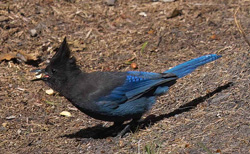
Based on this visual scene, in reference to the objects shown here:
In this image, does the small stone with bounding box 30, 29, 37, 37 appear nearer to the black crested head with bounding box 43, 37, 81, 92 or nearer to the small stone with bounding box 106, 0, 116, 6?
the small stone with bounding box 106, 0, 116, 6

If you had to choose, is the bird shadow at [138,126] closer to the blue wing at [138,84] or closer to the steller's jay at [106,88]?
the steller's jay at [106,88]

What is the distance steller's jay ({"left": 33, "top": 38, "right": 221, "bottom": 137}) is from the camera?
16.4 feet

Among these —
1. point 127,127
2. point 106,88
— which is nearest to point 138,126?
point 127,127

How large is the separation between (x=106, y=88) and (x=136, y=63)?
180 cm

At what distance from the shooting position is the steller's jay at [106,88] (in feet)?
16.4

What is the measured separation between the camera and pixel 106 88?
5.16m

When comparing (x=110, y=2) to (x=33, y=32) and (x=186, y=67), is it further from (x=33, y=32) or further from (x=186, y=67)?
(x=186, y=67)

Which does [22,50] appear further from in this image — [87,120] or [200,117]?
[200,117]

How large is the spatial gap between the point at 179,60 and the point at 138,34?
3.25 feet

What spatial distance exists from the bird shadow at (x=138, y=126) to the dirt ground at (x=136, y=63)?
1cm

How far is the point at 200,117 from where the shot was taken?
516 centimetres

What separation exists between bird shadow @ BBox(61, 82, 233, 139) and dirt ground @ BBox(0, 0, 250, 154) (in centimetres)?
1

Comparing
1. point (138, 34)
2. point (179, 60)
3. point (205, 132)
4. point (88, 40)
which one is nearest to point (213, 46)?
point (179, 60)

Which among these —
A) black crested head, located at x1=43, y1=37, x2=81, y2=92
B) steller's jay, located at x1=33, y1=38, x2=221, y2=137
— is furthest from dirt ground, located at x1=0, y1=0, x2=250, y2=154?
black crested head, located at x1=43, y1=37, x2=81, y2=92
